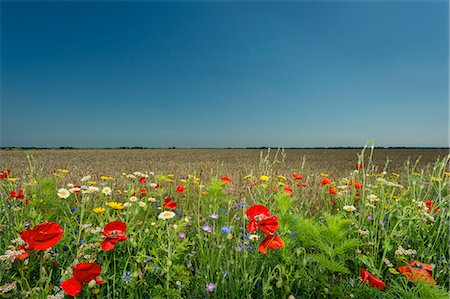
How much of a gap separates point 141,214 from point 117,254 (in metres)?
0.88

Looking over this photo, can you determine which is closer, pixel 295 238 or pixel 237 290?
pixel 237 290

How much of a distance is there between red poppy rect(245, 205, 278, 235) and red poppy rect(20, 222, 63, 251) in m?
1.10

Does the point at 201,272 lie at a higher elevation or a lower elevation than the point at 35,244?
lower

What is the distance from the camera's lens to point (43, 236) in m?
1.74

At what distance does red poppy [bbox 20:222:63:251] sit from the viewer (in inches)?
68.1

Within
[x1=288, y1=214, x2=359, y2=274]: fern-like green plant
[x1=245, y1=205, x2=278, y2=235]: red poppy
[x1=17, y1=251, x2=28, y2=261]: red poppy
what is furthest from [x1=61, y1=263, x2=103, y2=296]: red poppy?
[x1=288, y1=214, x2=359, y2=274]: fern-like green plant

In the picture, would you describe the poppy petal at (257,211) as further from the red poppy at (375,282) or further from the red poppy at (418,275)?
the red poppy at (418,275)

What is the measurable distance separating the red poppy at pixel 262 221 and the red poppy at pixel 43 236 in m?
1.10

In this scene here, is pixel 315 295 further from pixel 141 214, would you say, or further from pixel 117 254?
pixel 141 214

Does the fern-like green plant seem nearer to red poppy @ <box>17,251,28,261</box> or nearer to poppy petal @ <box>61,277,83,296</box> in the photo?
poppy petal @ <box>61,277,83,296</box>

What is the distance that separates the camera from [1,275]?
215cm

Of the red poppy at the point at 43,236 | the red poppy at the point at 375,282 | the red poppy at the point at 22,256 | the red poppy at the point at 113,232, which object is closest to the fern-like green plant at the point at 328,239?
the red poppy at the point at 375,282

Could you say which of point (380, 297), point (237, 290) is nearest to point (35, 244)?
point (237, 290)

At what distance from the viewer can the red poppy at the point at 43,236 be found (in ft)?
5.67
